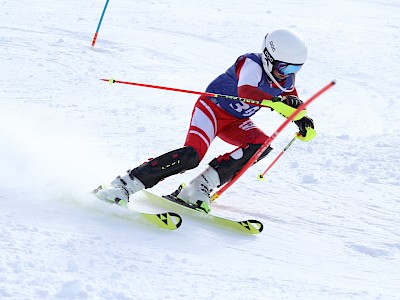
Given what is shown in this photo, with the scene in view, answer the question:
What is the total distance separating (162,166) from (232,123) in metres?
0.82

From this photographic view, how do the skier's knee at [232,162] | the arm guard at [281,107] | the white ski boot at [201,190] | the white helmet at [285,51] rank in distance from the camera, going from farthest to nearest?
the skier's knee at [232,162], the white ski boot at [201,190], the white helmet at [285,51], the arm guard at [281,107]

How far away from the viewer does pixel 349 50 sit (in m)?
12.8

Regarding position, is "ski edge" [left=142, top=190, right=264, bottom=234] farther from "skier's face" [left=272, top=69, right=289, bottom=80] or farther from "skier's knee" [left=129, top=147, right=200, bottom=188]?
"skier's face" [left=272, top=69, right=289, bottom=80]

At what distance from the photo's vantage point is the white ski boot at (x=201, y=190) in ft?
16.8

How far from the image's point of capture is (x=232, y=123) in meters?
5.41

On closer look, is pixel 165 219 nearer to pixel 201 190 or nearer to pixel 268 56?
pixel 201 190

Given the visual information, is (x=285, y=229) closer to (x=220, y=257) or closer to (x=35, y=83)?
(x=220, y=257)

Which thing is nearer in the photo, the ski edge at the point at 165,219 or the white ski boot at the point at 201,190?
the ski edge at the point at 165,219

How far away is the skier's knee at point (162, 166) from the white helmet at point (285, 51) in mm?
934

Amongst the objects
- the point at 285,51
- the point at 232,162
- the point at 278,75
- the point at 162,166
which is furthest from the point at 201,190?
the point at 285,51

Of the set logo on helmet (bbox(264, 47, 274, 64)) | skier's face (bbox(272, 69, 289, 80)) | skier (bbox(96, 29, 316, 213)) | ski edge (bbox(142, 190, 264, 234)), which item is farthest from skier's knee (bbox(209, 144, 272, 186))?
Answer: logo on helmet (bbox(264, 47, 274, 64))

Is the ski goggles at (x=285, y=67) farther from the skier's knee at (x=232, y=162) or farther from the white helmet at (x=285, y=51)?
the skier's knee at (x=232, y=162)

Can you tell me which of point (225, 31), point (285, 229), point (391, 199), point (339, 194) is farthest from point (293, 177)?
point (225, 31)

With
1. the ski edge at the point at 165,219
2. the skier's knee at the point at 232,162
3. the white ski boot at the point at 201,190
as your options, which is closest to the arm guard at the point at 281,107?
the skier's knee at the point at 232,162
